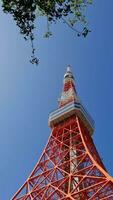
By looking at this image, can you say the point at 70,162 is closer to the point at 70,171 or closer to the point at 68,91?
the point at 70,171

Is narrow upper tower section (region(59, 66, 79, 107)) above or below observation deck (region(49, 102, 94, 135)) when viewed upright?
above

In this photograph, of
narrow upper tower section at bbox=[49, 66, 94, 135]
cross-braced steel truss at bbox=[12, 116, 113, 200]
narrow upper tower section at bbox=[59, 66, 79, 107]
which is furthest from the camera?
narrow upper tower section at bbox=[59, 66, 79, 107]

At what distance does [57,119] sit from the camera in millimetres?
26547

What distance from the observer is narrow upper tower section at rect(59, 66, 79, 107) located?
1099 inches

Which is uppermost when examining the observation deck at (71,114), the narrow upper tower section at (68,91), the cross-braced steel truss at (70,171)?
the narrow upper tower section at (68,91)

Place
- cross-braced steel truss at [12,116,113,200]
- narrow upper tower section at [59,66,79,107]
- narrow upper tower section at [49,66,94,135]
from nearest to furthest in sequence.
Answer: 1. cross-braced steel truss at [12,116,113,200]
2. narrow upper tower section at [49,66,94,135]
3. narrow upper tower section at [59,66,79,107]

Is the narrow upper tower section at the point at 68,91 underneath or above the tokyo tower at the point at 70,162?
above

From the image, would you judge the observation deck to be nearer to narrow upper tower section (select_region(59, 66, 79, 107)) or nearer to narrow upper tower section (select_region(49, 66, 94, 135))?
narrow upper tower section (select_region(49, 66, 94, 135))

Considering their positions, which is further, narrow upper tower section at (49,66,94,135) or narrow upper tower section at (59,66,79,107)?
narrow upper tower section at (59,66,79,107)

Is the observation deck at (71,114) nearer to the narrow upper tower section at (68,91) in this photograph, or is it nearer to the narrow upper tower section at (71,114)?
the narrow upper tower section at (71,114)

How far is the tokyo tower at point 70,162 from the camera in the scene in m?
18.5

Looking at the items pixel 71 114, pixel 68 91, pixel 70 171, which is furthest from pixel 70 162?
pixel 68 91

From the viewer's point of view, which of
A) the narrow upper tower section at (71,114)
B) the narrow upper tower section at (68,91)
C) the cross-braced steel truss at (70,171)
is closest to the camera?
the cross-braced steel truss at (70,171)

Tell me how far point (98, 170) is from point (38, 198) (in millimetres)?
3366
